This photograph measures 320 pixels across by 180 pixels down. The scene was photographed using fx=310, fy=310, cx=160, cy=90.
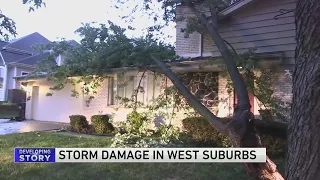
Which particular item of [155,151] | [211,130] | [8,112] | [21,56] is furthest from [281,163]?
[21,56]

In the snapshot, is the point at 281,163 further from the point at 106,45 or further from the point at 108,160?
the point at 106,45

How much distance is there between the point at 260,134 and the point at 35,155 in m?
5.76

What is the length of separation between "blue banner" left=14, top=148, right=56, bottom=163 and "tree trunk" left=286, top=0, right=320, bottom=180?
5.16 meters

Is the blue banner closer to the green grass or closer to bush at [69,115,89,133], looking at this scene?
bush at [69,115,89,133]

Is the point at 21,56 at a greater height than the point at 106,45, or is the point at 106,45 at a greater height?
the point at 21,56

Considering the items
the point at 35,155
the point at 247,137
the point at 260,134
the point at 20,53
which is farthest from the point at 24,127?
the point at 20,53

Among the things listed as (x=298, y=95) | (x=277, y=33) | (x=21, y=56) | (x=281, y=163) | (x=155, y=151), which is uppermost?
(x=21, y=56)

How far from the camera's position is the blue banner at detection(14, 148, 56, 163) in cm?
659

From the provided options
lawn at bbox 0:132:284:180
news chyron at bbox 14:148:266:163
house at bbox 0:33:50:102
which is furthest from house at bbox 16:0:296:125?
house at bbox 0:33:50:102

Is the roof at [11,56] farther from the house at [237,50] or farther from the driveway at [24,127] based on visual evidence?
the house at [237,50]

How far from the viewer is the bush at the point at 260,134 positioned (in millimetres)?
8195

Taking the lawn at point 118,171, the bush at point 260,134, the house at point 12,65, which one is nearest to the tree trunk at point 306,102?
the lawn at point 118,171

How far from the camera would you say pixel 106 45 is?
33.1 feet

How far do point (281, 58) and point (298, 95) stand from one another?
7.93 meters
